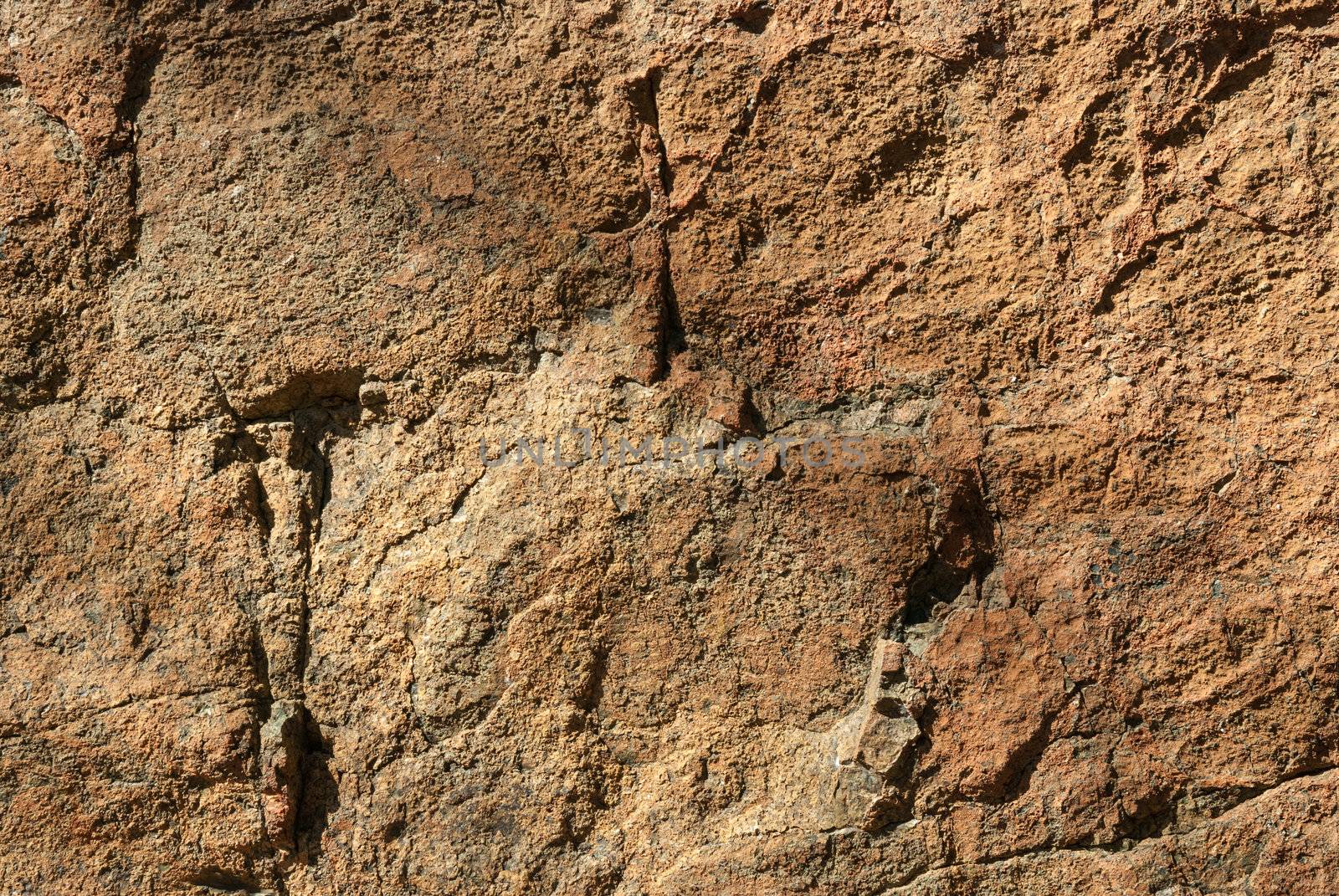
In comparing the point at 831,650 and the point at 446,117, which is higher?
the point at 446,117

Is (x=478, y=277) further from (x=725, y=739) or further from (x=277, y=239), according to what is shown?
(x=725, y=739)

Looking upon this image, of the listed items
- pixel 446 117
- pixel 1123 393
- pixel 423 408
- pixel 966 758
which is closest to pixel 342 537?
pixel 423 408

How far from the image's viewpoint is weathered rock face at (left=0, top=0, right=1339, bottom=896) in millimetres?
1204

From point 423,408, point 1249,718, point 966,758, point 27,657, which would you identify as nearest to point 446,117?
point 423,408

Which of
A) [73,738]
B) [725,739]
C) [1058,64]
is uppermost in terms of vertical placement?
[1058,64]

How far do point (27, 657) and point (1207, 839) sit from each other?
4.25 feet

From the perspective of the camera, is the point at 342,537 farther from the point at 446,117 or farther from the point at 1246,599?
the point at 1246,599

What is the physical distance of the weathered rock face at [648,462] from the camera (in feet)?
3.95

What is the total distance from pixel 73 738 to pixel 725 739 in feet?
2.37

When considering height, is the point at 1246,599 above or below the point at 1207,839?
above

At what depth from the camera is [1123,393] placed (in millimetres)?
1205

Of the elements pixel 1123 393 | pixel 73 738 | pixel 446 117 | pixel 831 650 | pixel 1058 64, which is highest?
pixel 1058 64

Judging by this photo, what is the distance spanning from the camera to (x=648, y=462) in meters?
1.26

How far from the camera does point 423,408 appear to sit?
1.28m
